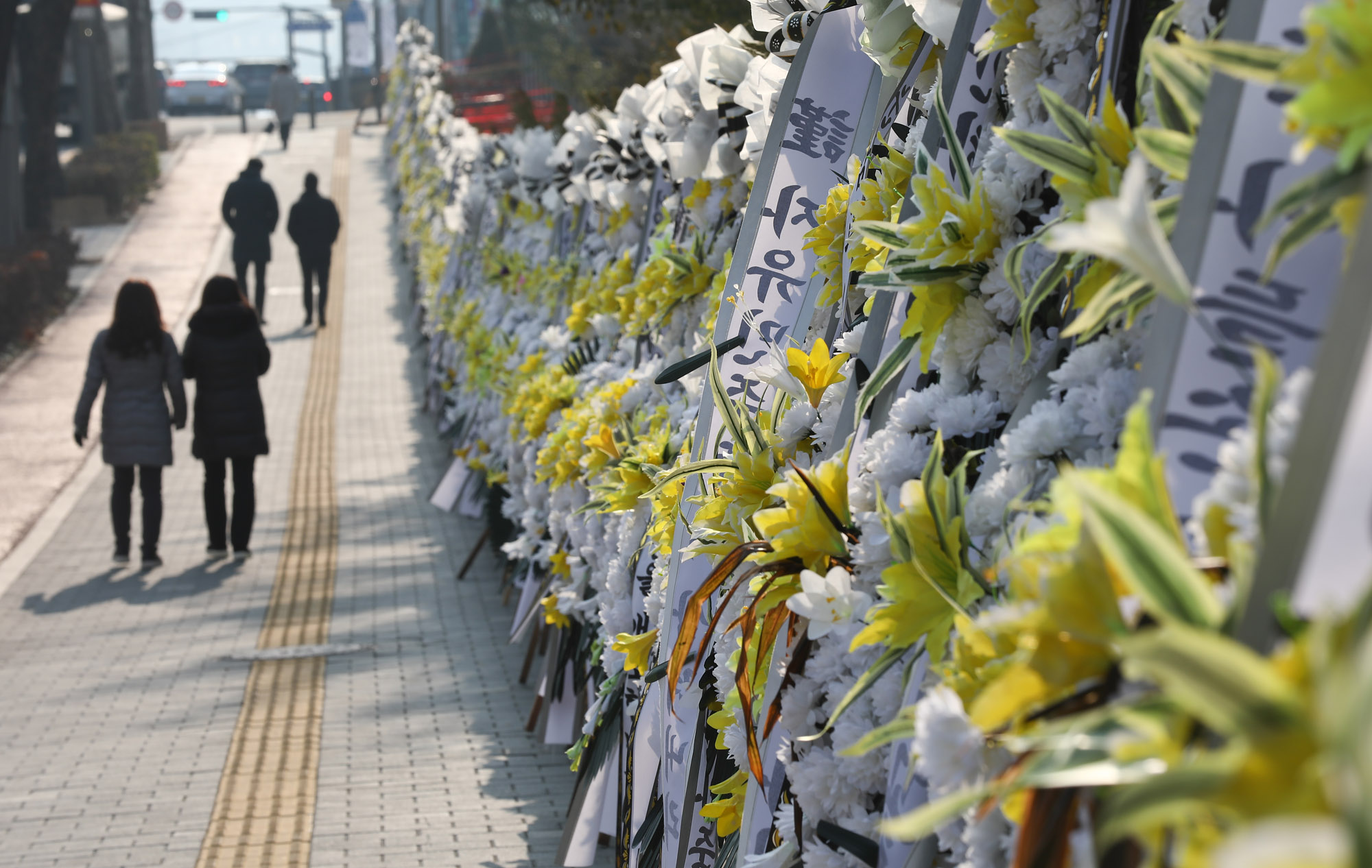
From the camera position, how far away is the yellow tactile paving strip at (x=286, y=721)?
4086 mm

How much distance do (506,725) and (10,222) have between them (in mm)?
14228

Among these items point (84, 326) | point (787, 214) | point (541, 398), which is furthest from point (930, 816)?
point (84, 326)

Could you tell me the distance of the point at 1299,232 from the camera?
94cm

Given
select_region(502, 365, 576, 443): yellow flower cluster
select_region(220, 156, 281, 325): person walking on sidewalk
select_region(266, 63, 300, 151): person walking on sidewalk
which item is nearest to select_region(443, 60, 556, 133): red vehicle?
select_region(220, 156, 281, 325): person walking on sidewalk

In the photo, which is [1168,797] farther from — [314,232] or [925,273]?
[314,232]

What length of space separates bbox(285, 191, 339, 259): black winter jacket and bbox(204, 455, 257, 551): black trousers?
23.9ft

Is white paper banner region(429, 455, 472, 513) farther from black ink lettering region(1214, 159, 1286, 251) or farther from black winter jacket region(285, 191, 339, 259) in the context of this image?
black winter jacket region(285, 191, 339, 259)

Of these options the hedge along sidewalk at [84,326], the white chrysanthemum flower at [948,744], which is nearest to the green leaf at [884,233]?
the white chrysanthemum flower at [948,744]

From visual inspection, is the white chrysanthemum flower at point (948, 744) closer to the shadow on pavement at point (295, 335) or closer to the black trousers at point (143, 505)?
the black trousers at point (143, 505)

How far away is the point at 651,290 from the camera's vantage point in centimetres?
398

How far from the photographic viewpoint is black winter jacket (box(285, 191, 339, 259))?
1448cm

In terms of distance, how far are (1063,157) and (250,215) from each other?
46.4 ft

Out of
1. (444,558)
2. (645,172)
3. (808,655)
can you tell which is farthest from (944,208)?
(444,558)

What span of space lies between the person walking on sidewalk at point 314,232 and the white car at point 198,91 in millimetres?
29126
